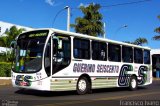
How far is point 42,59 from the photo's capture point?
16.1 m

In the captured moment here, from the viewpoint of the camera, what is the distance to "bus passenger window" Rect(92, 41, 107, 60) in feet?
63.1

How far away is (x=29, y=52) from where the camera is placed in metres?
Result: 16.8

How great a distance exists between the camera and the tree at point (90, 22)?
154 feet

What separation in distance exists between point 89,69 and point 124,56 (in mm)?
4083

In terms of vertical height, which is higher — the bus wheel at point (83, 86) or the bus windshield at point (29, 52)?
the bus windshield at point (29, 52)

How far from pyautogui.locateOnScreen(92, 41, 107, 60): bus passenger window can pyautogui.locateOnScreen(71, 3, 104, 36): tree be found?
2647cm

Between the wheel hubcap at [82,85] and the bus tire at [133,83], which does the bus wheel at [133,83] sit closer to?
the bus tire at [133,83]

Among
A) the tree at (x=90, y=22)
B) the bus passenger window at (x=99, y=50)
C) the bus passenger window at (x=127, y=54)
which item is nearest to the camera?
the bus passenger window at (x=99, y=50)

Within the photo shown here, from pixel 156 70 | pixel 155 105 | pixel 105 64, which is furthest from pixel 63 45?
pixel 156 70

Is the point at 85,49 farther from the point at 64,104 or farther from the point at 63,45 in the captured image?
the point at 64,104

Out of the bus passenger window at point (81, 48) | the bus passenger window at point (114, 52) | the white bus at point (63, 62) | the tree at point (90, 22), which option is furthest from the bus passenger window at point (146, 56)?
the tree at point (90, 22)

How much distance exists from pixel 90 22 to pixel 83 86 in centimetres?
2975

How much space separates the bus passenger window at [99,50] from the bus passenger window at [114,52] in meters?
0.52

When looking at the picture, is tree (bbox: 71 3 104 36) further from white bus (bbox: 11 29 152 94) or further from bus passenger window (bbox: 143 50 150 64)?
white bus (bbox: 11 29 152 94)
